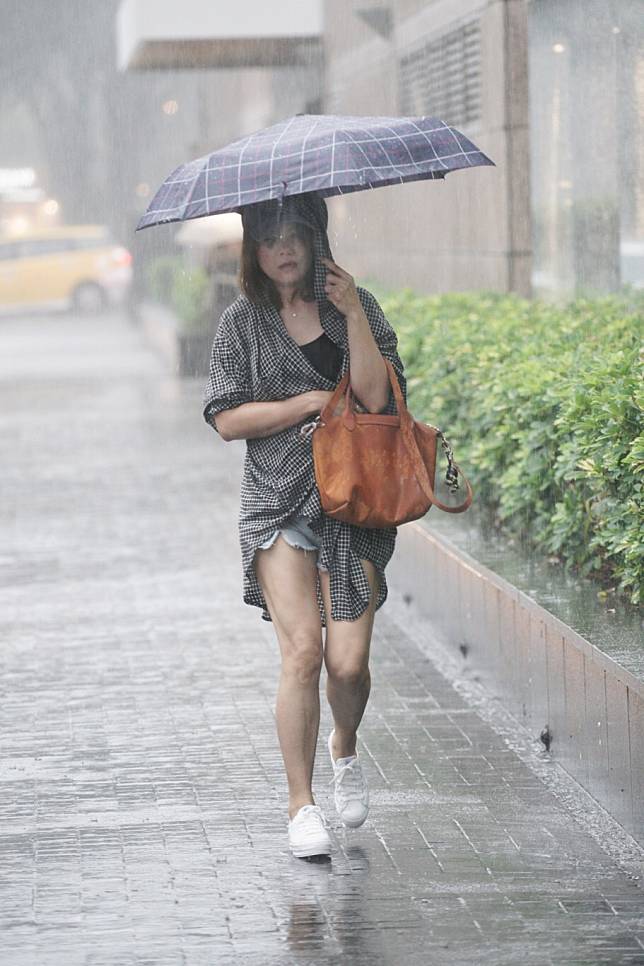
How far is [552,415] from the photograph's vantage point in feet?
24.1

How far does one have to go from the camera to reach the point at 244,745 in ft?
20.9

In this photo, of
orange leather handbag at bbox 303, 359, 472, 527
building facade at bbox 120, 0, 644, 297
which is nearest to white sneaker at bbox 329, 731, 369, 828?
orange leather handbag at bbox 303, 359, 472, 527

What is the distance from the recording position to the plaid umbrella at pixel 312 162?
16.0 feet

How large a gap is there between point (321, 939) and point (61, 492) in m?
8.56

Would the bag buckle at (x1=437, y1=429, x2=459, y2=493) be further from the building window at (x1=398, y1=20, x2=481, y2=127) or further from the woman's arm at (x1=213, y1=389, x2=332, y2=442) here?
the building window at (x1=398, y1=20, x2=481, y2=127)

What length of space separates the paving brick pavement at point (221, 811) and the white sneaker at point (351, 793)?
0.26 ft

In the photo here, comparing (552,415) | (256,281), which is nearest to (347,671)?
(256,281)

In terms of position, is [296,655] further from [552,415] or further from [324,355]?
[552,415]

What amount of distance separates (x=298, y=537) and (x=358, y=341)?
578 millimetres

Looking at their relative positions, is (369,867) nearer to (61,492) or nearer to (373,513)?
(373,513)

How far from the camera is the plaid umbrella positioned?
16.0 ft

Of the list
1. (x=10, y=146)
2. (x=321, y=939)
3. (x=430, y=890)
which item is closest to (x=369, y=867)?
Result: (x=430, y=890)

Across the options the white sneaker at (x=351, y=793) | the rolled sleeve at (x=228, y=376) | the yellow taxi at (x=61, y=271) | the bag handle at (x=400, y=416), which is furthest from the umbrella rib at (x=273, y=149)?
the yellow taxi at (x=61, y=271)

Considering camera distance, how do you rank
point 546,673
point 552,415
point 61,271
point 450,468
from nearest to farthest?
point 450,468 < point 546,673 < point 552,415 < point 61,271
